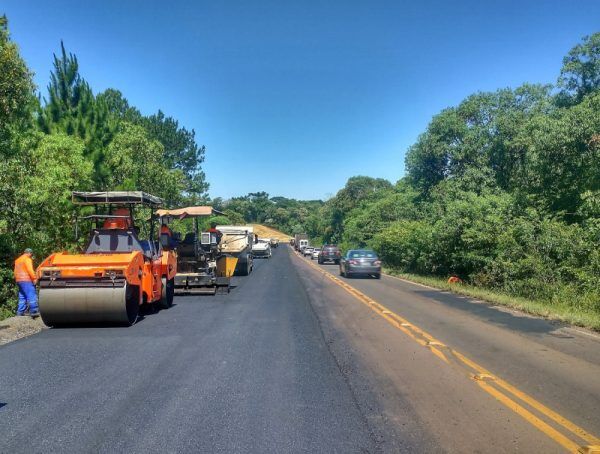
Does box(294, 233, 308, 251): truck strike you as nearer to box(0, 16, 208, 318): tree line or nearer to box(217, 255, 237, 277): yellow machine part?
box(0, 16, 208, 318): tree line

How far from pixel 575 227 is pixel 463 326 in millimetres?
8200

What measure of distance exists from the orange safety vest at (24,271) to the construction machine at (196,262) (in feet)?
15.9

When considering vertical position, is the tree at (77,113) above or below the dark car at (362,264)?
above

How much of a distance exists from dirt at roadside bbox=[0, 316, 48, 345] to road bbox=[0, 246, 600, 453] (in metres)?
0.54

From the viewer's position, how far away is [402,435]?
16.4 feet

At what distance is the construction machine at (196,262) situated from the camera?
17.9 metres

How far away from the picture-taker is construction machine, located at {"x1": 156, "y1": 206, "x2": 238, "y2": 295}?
707 inches

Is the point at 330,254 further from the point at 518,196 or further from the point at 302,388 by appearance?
the point at 302,388

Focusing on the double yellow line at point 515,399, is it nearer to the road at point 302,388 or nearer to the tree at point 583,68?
the road at point 302,388

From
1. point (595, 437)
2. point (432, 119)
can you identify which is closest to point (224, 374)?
point (595, 437)

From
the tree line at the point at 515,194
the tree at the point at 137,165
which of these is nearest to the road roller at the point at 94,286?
the tree line at the point at 515,194

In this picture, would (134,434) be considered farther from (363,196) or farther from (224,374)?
(363,196)

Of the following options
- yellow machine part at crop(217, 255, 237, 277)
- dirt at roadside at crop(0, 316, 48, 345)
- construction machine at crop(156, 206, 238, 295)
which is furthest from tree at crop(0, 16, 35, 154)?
yellow machine part at crop(217, 255, 237, 277)

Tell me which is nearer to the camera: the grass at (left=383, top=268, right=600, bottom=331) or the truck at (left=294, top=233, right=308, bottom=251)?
the grass at (left=383, top=268, right=600, bottom=331)
